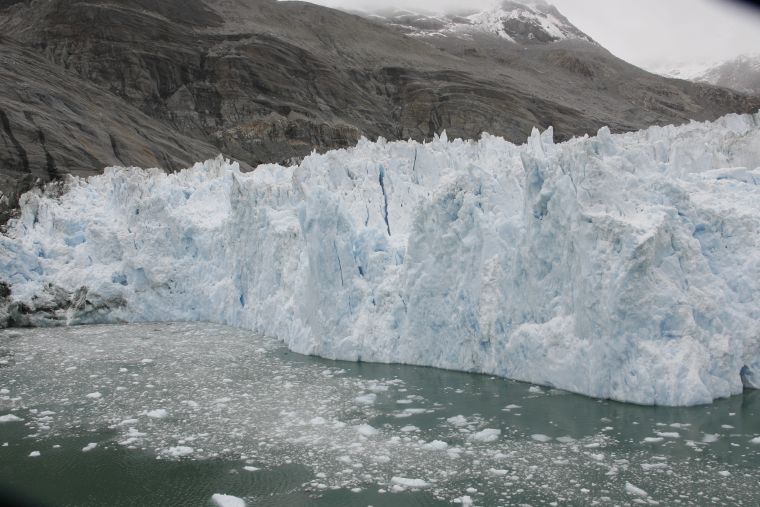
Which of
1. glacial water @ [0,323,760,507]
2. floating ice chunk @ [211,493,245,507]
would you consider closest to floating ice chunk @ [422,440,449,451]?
glacial water @ [0,323,760,507]

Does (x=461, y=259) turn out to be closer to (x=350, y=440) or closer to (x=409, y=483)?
(x=350, y=440)

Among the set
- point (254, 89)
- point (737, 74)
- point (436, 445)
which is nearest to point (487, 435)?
point (436, 445)

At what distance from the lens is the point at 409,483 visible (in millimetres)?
6711

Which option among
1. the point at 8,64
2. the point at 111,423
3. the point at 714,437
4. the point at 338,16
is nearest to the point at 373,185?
the point at 111,423

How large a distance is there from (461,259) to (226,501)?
5684mm

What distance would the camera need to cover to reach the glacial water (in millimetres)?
6586

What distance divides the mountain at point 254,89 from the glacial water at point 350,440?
2783 centimetres

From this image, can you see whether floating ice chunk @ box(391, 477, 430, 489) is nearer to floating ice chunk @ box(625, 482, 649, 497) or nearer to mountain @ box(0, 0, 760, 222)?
floating ice chunk @ box(625, 482, 649, 497)

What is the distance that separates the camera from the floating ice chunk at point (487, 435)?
7.81 m

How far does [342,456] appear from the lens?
7.45 metres

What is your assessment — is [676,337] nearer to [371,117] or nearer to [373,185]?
[373,185]

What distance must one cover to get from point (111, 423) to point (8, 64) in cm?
4395

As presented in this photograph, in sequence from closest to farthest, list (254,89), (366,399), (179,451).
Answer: (179,451) < (366,399) < (254,89)

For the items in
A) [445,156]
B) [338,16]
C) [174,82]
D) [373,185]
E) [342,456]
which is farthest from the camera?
[338,16]
